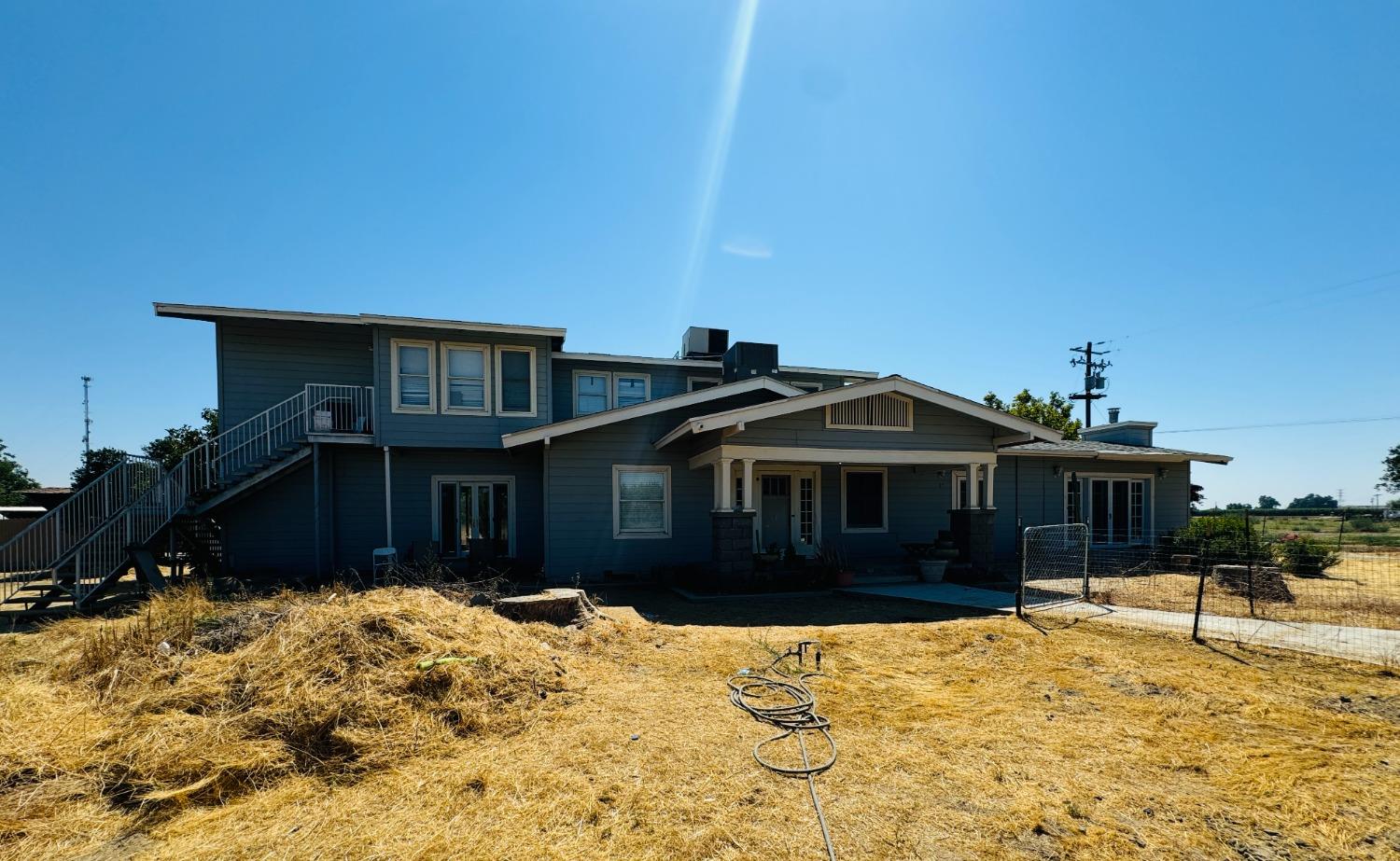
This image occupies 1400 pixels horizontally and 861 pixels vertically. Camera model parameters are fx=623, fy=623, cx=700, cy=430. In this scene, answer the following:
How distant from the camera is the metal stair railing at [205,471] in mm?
9945

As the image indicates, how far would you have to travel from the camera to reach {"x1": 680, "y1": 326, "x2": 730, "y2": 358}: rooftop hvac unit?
672 inches

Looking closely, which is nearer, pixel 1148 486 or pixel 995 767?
pixel 995 767

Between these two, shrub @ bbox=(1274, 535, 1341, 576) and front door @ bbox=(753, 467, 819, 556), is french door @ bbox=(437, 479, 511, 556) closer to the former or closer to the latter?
front door @ bbox=(753, 467, 819, 556)

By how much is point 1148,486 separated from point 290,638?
2059 centimetres

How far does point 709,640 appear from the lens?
7.54 meters

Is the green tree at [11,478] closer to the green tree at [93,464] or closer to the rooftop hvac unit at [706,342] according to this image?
the green tree at [93,464]

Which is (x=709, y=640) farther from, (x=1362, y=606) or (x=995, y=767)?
(x=1362, y=606)

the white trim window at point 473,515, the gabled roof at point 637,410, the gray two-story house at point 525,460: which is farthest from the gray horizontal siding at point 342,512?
the gabled roof at point 637,410

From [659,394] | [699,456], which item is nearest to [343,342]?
[659,394]

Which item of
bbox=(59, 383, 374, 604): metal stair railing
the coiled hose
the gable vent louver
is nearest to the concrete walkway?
the gable vent louver

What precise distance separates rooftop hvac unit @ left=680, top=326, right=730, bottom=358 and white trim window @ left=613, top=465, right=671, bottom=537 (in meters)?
5.07

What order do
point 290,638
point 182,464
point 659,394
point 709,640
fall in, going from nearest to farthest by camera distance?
1. point 290,638
2. point 709,640
3. point 182,464
4. point 659,394

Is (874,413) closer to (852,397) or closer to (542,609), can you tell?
(852,397)

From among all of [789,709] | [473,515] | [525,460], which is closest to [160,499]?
[473,515]
